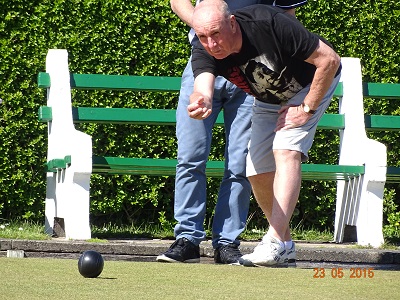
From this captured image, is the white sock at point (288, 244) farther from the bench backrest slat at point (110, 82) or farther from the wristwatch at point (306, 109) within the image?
the bench backrest slat at point (110, 82)

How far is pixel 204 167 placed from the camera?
503 centimetres

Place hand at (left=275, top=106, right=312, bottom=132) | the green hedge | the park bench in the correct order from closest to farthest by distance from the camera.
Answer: hand at (left=275, top=106, right=312, bottom=132), the park bench, the green hedge

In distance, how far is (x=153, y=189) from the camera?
22.8 feet

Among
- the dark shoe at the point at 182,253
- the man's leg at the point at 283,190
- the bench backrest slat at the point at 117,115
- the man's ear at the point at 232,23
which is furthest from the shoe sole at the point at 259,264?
the bench backrest slat at the point at 117,115

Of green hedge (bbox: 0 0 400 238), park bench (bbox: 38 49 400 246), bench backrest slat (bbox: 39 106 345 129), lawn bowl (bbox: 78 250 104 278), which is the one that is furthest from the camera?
green hedge (bbox: 0 0 400 238)

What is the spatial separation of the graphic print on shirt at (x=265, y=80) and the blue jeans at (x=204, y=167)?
54 centimetres

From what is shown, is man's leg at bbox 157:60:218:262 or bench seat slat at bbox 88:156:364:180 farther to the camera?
bench seat slat at bbox 88:156:364:180

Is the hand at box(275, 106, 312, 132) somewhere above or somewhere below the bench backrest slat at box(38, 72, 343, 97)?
below

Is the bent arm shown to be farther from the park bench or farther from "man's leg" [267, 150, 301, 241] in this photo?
the park bench

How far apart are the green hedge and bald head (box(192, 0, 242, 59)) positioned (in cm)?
263

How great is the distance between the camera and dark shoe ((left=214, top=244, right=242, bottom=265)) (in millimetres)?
4922

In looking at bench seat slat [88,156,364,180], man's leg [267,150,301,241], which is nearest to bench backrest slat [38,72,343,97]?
bench seat slat [88,156,364,180]

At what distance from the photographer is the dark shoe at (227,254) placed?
4922 millimetres

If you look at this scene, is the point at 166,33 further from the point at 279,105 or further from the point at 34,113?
the point at 279,105
